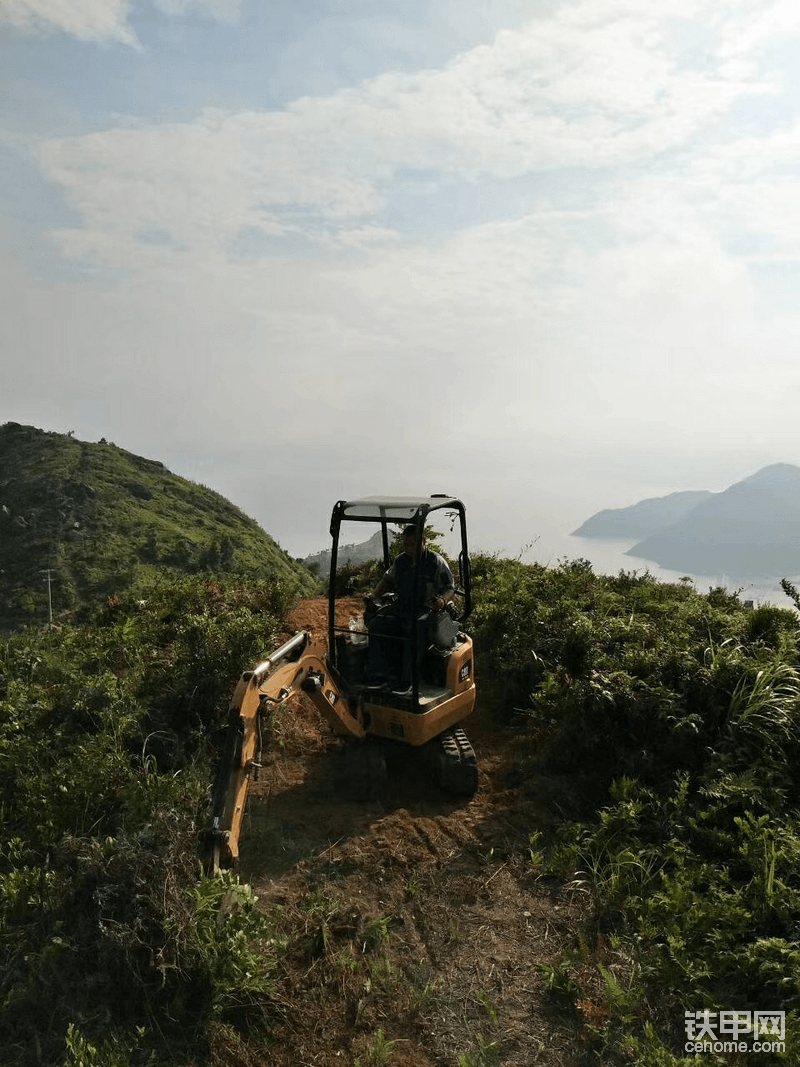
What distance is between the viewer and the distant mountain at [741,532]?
110625 mm

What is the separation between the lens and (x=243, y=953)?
495 cm

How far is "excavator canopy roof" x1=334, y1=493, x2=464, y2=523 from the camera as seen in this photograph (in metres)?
7.12

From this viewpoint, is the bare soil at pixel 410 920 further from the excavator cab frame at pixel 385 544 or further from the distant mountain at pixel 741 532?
the distant mountain at pixel 741 532

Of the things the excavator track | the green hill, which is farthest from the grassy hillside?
the green hill

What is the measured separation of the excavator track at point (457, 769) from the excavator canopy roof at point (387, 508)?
2.51 m

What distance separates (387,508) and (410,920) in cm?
367

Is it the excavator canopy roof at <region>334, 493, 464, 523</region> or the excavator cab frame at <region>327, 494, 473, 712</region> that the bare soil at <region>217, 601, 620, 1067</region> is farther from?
the excavator canopy roof at <region>334, 493, 464, 523</region>

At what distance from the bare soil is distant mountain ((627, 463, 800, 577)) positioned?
94.7 metres

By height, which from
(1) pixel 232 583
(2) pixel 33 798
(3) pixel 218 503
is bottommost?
(2) pixel 33 798

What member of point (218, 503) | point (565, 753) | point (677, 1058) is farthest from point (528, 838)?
point (218, 503)

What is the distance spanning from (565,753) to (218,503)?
143 feet

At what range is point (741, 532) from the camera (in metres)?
130

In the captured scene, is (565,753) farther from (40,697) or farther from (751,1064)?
(40,697)

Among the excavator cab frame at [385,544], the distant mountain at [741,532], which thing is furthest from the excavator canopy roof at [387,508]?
the distant mountain at [741,532]
